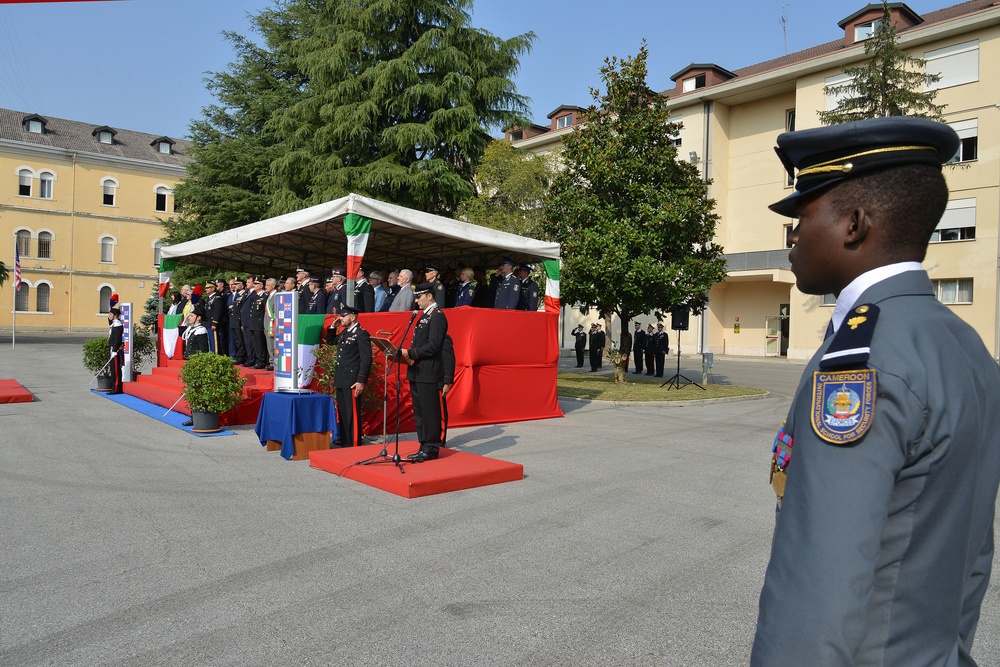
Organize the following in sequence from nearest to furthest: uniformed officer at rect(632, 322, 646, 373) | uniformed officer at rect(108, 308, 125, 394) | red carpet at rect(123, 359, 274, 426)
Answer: red carpet at rect(123, 359, 274, 426) → uniformed officer at rect(108, 308, 125, 394) → uniformed officer at rect(632, 322, 646, 373)

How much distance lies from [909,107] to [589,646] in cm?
3266

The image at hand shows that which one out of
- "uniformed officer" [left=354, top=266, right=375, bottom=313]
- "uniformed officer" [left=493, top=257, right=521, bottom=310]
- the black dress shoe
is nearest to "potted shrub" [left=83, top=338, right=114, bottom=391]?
"uniformed officer" [left=354, top=266, right=375, bottom=313]

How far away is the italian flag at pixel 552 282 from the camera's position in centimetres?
1434

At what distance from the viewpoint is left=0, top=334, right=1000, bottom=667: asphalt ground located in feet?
12.1

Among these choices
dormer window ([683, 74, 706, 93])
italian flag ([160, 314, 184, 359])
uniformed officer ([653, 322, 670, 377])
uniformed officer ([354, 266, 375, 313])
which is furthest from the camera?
dormer window ([683, 74, 706, 93])

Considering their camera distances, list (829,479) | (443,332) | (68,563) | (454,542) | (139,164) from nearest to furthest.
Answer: (829,479), (68,563), (454,542), (443,332), (139,164)

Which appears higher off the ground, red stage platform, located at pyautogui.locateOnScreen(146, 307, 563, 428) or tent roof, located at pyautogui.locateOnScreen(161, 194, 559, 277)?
tent roof, located at pyautogui.locateOnScreen(161, 194, 559, 277)

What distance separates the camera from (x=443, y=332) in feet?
28.0

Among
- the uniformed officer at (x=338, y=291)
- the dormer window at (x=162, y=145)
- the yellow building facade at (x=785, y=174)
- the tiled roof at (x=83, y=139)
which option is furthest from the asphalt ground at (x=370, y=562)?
the dormer window at (x=162, y=145)

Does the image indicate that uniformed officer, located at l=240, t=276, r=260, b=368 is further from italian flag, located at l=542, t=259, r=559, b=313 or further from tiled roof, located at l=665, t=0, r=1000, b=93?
tiled roof, located at l=665, t=0, r=1000, b=93

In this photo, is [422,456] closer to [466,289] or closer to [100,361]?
[466,289]

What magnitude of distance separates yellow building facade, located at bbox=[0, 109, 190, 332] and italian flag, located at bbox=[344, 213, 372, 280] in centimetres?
4972

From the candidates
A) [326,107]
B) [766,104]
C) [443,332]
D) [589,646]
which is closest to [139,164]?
[326,107]

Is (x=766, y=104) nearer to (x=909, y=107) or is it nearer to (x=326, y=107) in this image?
(x=909, y=107)
